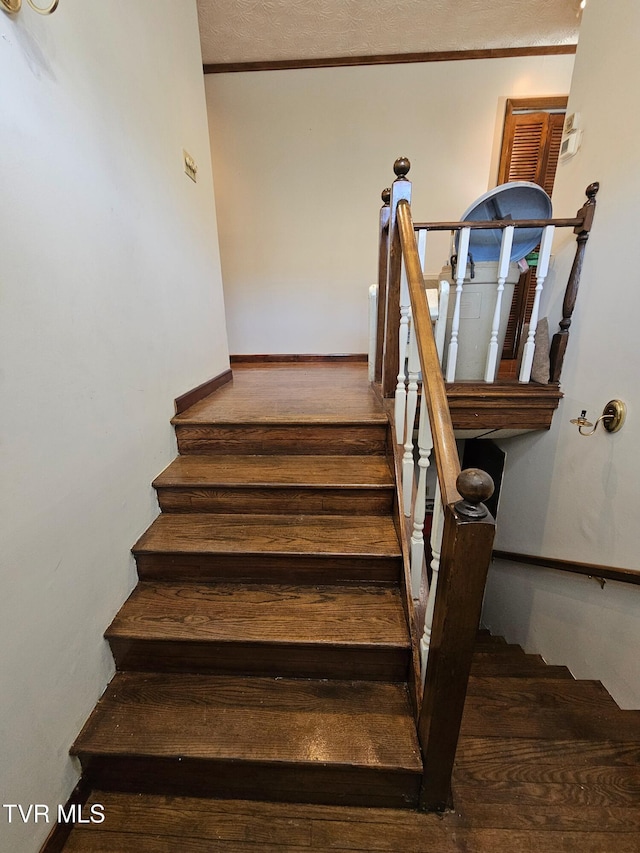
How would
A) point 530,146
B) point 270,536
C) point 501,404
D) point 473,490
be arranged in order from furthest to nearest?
1. point 530,146
2. point 501,404
3. point 270,536
4. point 473,490

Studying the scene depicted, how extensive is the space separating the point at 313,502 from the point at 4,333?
115 centimetres

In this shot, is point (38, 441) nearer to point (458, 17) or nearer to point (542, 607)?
point (542, 607)

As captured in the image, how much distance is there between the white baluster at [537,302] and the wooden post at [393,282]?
2.30 feet

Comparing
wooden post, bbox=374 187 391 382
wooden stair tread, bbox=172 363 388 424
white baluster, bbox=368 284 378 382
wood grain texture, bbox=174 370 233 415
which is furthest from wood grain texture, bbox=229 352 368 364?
wooden post, bbox=374 187 391 382

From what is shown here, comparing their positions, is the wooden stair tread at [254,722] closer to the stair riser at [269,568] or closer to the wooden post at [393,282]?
the stair riser at [269,568]

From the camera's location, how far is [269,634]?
116cm

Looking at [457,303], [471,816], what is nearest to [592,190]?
[457,303]

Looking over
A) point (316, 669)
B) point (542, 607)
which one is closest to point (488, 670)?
point (542, 607)

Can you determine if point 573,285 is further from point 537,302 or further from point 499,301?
point 499,301

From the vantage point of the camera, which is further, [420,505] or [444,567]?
[420,505]

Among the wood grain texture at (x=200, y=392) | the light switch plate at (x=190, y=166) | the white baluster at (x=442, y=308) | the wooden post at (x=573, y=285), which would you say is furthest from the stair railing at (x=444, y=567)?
the light switch plate at (x=190, y=166)

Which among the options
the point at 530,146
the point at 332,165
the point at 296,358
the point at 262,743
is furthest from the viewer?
the point at 296,358

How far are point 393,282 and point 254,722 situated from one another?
1.77 metres

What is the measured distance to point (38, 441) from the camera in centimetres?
93
